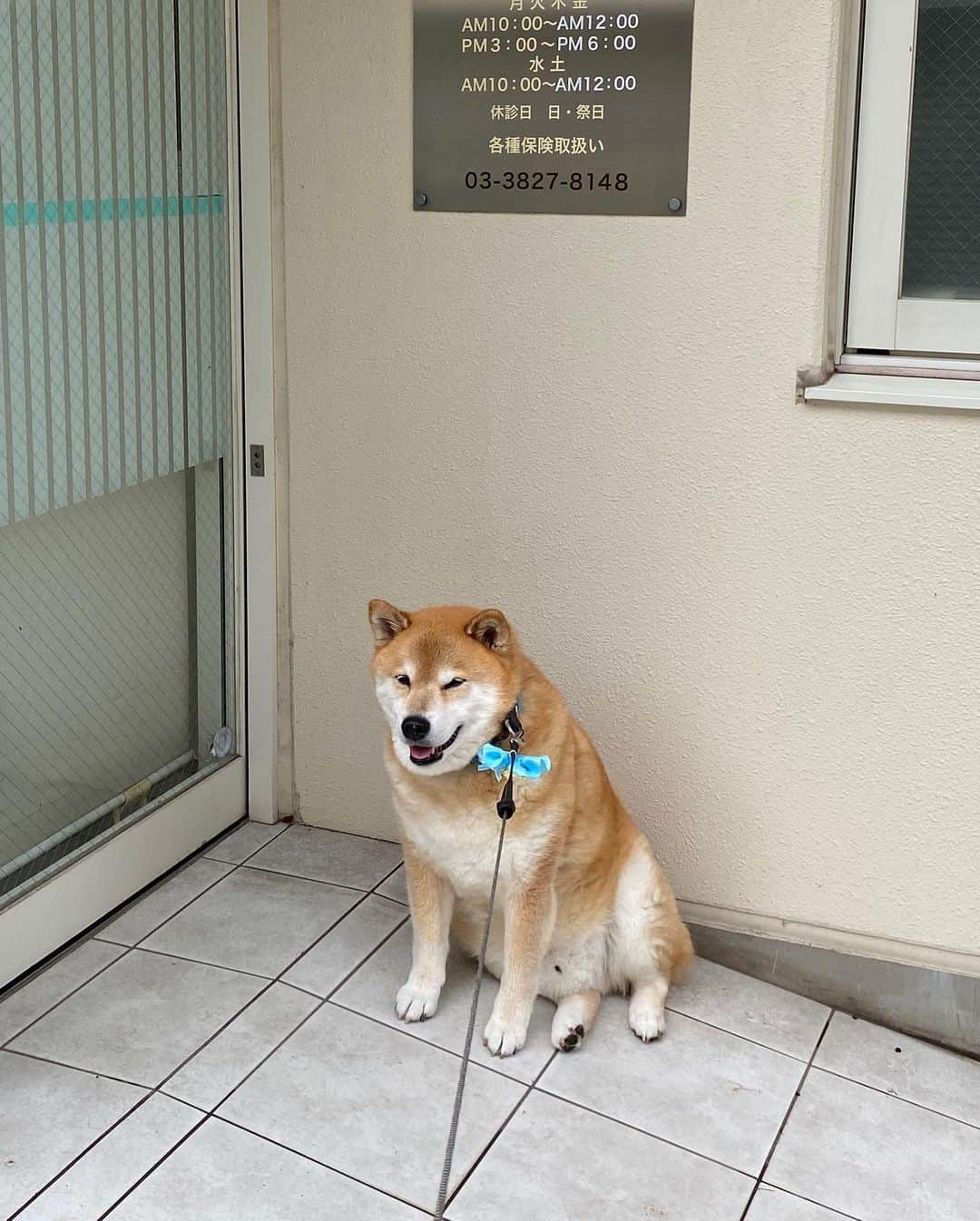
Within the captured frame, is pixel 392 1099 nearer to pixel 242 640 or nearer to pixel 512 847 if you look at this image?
pixel 512 847

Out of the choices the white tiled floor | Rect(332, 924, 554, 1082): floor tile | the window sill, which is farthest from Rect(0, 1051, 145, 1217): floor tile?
the window sill

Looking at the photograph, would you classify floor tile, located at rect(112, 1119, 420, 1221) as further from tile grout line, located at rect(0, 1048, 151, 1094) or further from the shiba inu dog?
the shiba inu dog

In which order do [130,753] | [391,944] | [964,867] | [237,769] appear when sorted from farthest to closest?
[237,769]
[130,753]
[391,944]
[964,867]

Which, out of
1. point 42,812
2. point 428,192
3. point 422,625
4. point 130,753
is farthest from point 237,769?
point 428,192

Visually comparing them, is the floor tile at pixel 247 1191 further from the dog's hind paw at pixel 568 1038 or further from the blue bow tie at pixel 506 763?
the blue bow tie at pixel 506 763

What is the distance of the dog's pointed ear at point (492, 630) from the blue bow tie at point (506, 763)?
19 centimetres

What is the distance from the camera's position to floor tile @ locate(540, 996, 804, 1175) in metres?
2.53

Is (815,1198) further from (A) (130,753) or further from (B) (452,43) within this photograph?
(B) (452,43)

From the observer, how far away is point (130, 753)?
10.7 ft

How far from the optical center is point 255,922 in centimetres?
312

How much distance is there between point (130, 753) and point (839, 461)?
1773 mm

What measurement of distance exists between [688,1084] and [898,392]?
1.43 meters

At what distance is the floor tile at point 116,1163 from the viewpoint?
2240mm

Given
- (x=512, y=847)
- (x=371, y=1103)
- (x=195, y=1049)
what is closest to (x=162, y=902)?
(x=195, y=1049)
